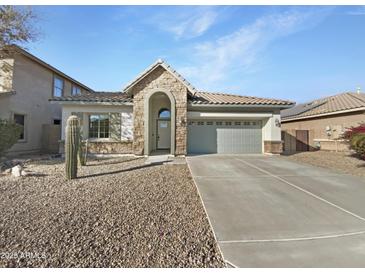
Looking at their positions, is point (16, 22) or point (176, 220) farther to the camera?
point (16, 22)

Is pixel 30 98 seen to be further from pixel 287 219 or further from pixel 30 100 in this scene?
pixel 287 219

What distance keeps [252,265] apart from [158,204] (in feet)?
8.75

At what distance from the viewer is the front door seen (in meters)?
16.2

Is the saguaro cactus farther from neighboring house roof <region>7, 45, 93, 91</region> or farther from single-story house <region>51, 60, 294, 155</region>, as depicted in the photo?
neighboring house roof <region>7, 45, 93, 91</region>

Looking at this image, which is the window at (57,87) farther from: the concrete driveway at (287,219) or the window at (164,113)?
the concrete driveway at (287,219)

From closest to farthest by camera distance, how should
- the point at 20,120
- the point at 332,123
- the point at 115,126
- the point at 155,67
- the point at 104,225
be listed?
the point at 104,225
the point at 155,67
the point at 115,126
the point at 20,120
the point at 332,123

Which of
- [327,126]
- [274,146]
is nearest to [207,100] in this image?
[274,146]

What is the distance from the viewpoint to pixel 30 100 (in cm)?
1533

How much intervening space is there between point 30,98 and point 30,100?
0.48 ft

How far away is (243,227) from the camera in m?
4.00

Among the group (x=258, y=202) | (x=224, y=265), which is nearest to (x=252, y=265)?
(x=224, y=265)

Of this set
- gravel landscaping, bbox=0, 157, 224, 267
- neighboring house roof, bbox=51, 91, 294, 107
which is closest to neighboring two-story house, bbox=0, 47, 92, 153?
neighboring house roof, bbox=51, 91, 294, 107
